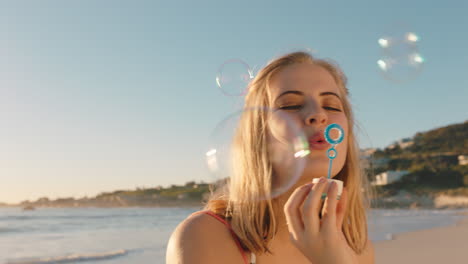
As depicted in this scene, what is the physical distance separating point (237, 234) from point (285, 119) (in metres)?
0.57

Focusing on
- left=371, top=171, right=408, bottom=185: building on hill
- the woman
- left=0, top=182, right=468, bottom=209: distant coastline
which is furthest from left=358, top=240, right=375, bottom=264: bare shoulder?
left=371, top=171, right=408, bottom=185: building on hill

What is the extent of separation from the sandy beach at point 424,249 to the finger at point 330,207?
6.40 m

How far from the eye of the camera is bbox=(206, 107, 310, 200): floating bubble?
1945 mm

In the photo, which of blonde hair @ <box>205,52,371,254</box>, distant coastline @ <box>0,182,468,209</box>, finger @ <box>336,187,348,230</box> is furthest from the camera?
distant coastline @ <box>0,182,468,209</box>

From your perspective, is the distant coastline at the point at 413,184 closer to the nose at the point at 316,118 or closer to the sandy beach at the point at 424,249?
the sandy beach at the point at 424,249

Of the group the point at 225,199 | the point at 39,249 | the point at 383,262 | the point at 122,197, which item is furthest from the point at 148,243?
the point at 122,197

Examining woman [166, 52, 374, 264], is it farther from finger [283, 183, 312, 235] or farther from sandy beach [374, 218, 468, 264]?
sandy beach [374, 218, 468, 264]

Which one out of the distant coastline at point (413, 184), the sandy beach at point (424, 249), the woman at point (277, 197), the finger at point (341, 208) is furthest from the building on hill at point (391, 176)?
the finger at point (341, 208)

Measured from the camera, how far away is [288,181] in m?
2.07

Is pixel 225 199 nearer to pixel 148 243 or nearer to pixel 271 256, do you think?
pixel 271 256

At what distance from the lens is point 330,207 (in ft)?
5.24

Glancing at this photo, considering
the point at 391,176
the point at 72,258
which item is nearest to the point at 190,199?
the point at 391,176

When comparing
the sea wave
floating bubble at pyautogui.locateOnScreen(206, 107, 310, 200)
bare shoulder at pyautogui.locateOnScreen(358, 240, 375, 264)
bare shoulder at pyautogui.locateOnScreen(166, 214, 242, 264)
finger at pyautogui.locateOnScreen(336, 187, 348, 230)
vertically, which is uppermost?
floating bubble at pyautogui.locateOnScreen(206, 107, 310, 200)

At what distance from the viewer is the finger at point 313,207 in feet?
5.21
